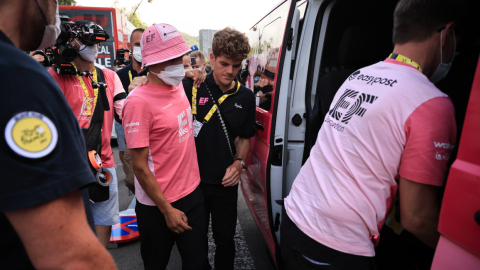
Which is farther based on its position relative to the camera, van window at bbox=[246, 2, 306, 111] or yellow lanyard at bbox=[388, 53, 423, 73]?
van window at bbox=[246, 2, 306, 111]

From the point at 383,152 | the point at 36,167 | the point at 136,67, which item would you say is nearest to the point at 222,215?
the point at 383,152

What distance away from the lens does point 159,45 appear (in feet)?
5.56

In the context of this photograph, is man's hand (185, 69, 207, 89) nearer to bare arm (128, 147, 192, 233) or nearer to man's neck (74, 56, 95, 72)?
bare arm (128, 147, 192, 233)

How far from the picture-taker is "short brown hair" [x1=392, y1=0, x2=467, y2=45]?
3.59ft

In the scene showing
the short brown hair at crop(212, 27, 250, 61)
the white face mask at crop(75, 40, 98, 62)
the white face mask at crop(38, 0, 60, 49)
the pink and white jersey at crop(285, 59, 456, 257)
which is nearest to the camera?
the white face mask at crop(38, 0, 60, 49)

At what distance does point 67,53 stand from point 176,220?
141cm

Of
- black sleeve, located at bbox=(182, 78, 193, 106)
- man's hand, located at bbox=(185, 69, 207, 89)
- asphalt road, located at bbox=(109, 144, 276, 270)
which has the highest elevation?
man's hand, located at bbox=(185, 69, 207, 89)

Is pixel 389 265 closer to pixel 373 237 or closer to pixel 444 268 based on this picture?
pixel 373 237

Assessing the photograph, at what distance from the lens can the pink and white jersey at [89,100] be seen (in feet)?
6.79

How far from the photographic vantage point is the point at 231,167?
2.07 metres

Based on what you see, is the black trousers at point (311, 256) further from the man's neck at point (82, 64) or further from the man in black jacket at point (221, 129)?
the man's neck at point (82, 64)

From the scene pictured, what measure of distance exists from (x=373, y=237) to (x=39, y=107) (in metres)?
1.23

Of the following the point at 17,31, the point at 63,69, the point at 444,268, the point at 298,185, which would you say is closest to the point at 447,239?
the point at 444,268

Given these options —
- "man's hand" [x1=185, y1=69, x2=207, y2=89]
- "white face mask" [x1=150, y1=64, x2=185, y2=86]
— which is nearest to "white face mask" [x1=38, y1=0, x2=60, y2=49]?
"white face mask" [x1=150, y1=64, x2=185, y2=86]
